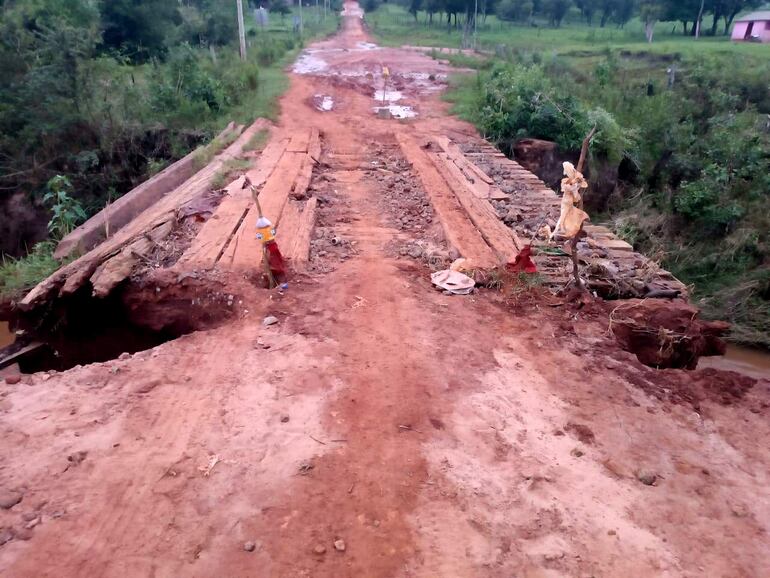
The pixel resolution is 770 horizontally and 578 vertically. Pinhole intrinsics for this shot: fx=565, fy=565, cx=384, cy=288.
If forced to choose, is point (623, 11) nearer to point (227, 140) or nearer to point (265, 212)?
point (227, 140)

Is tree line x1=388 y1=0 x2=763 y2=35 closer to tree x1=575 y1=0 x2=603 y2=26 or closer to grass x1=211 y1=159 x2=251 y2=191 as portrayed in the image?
tree x1=575 y1=0 x2=603 y2=26

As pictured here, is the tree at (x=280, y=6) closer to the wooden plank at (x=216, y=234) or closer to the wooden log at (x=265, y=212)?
the wooden log at (x=265, y=212)

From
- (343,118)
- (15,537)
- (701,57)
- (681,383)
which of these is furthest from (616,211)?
(701,57)

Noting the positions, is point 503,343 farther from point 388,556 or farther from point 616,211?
point 616,211

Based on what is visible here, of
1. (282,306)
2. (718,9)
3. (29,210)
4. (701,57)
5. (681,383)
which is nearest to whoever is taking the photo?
(681,383)

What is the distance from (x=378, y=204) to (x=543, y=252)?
231cm

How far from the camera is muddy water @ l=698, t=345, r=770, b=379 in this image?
26.0 feet

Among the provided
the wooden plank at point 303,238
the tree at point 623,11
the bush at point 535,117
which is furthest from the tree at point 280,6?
the wooden plank at point 303,238

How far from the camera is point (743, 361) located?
325 inches

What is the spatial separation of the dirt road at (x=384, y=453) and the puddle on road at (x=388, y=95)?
10.1m

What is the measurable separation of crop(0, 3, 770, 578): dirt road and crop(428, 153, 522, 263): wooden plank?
2.73ft

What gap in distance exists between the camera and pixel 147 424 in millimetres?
3352

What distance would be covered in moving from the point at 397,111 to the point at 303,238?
7801 millimetres

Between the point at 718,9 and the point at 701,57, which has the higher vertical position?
the point at 718,9
